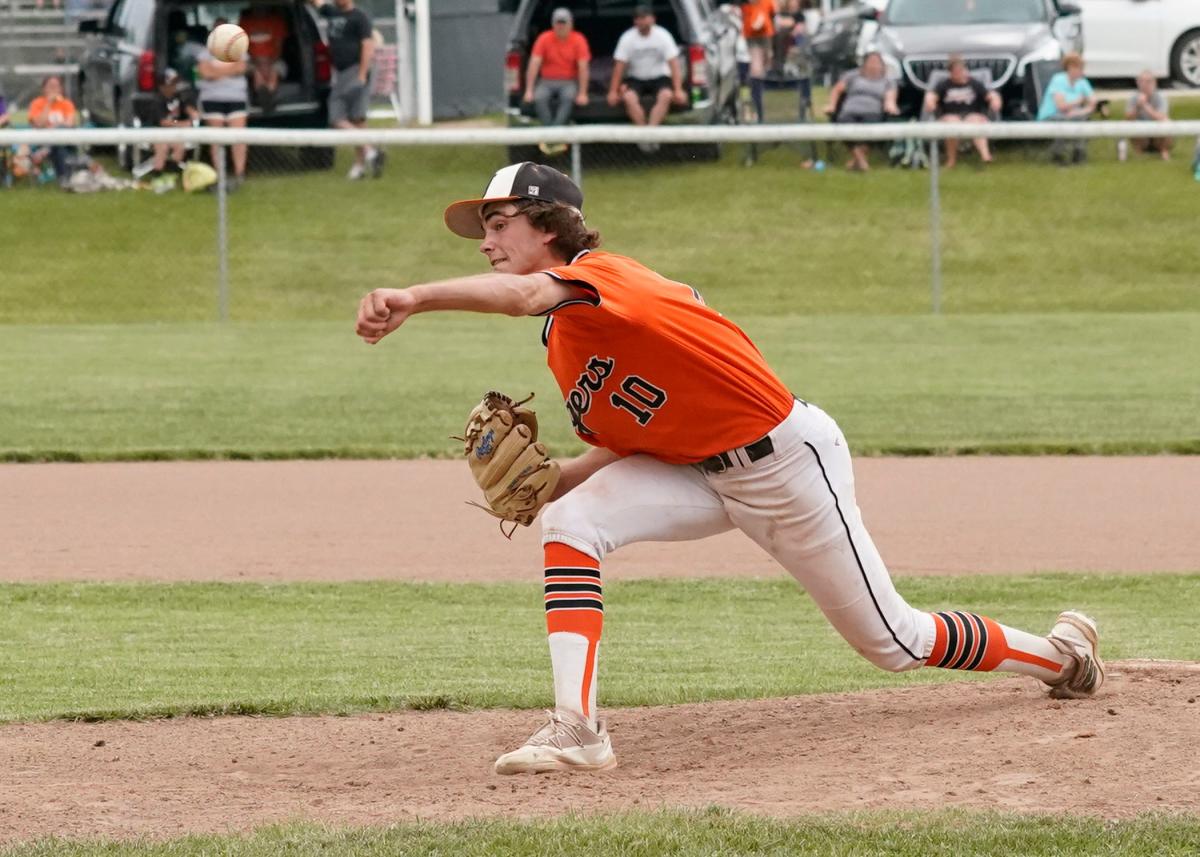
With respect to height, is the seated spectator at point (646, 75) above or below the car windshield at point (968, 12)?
below

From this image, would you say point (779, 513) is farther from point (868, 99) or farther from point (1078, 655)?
point (868, 99)

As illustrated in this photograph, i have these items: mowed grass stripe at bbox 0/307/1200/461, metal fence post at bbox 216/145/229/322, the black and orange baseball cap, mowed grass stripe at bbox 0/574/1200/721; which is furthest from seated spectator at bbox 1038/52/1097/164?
the black and orange baseball cap

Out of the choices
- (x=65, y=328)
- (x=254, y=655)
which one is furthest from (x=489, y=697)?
(x=65, y=328)

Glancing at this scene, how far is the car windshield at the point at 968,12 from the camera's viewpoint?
21.7m

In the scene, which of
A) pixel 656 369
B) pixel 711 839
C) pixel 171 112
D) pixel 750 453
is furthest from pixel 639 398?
pixel 171 112

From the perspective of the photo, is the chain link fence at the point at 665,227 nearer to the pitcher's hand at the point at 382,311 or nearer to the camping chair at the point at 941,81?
the camping chair at the point at 941,81

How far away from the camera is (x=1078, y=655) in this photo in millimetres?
5598

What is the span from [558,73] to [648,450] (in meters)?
15.9

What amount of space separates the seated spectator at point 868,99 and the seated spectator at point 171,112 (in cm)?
719

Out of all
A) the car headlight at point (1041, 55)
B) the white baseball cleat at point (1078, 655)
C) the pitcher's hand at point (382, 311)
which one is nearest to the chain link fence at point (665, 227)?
the car headlight at point (1041, 55)

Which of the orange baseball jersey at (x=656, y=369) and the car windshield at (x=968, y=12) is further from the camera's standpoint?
the car windshield at (x=968, y=12)

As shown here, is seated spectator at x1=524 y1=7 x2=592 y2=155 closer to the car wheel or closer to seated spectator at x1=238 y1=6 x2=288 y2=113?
seated spectator at x1=238 y1=6 x2=288 y2=113

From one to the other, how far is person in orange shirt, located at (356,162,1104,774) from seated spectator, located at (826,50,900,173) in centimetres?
1593

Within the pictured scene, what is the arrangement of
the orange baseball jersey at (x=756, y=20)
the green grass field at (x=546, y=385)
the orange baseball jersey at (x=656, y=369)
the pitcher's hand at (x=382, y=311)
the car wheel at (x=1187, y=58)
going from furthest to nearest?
the car wheel at (x=1187, y=58)
the orange baseball jersey at (x=756, y=20)
the green grass field at (x=546, y=385)
the orange baseball jersey at (x=656, y=369)
the pitcher's hand at (x=382, y=311)
